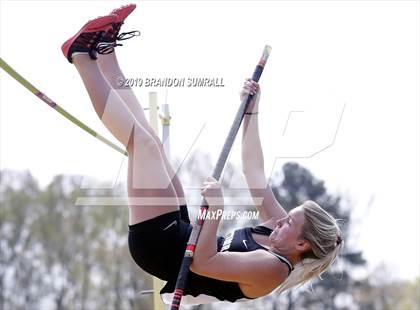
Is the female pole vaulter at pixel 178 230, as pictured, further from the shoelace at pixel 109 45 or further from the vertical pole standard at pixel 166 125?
the vertical pole standard at pixel 166 125

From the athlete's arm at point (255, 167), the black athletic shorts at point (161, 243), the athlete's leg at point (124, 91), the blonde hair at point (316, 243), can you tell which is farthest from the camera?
the athlete's arm at point (255, 167)

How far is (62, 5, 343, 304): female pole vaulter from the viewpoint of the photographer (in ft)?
12.7

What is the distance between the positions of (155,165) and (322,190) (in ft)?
52.0

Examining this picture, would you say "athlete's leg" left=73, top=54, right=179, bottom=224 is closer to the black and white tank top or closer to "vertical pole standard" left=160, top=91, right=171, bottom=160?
the black and white tank top

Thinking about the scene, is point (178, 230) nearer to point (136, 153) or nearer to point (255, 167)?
point (136, 153)

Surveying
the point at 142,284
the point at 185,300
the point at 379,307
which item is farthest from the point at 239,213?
the point at 379,307

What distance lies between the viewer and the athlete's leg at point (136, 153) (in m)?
3.89

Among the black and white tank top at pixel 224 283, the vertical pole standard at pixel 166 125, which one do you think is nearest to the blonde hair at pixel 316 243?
the black and white tank top at pixel 224 283

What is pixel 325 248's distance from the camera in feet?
13.8

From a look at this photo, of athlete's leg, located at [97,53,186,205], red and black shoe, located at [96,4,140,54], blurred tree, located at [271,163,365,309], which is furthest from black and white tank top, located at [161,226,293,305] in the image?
blurred tree, located at [271,163,365,309]

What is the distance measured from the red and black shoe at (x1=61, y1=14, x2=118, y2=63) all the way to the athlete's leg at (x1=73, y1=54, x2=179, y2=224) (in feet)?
0.48

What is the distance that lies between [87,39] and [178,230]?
1.18 meters

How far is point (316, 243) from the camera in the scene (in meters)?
4.15

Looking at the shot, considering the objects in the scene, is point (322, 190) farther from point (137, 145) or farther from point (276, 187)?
point (137, 145)
